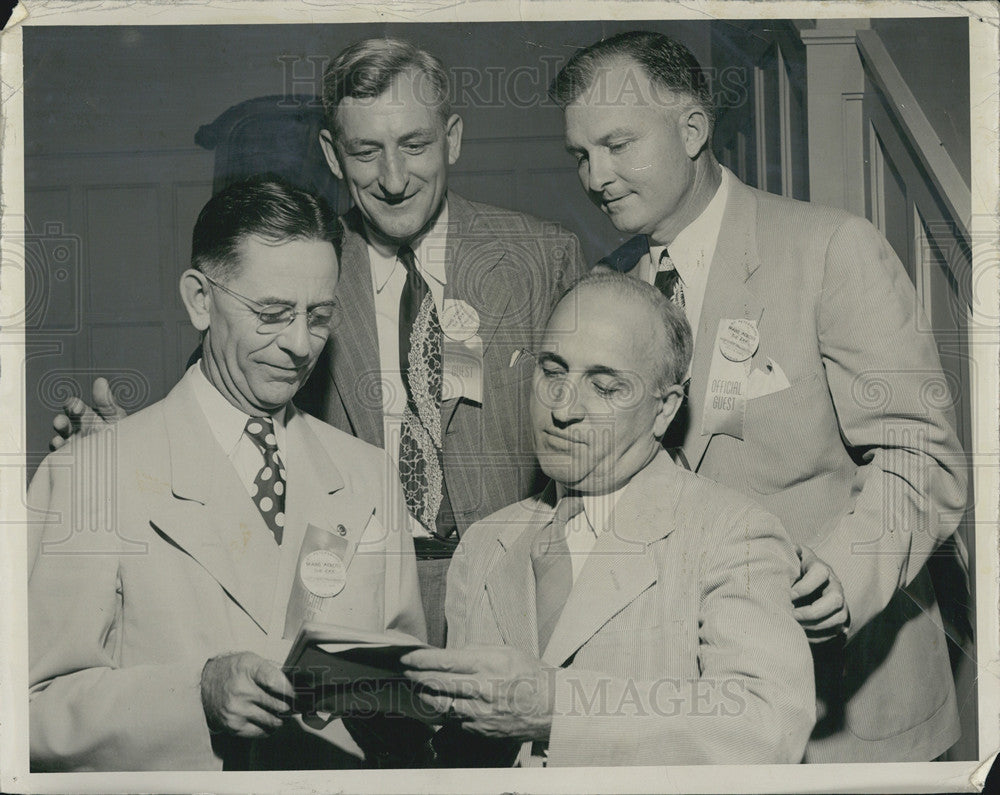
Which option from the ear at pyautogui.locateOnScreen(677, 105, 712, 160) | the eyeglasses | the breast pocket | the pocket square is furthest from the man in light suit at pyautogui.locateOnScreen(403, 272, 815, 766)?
the eyeglasses

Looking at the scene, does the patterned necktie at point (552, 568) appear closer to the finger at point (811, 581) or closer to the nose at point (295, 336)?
the finger at point (811, 581)

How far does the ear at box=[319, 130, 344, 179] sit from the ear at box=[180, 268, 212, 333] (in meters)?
0.54

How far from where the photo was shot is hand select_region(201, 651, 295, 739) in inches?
161

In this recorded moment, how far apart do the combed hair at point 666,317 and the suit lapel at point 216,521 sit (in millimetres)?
1279

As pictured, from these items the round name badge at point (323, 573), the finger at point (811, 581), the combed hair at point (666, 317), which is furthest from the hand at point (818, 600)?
the round name badge at point (323, 573)

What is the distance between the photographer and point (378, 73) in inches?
168

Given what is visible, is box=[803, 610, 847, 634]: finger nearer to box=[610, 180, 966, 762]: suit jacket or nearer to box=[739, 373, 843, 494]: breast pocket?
box=[610, 180, 966, 762]: suit jacket

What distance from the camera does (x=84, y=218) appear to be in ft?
14.2

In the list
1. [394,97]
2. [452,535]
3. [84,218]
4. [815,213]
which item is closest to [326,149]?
[394,97]

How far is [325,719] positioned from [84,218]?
180cm

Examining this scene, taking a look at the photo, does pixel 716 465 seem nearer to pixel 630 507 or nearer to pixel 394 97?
pixel 630 507

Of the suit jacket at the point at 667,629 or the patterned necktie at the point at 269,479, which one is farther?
the patterned necktie at the point at 269,479

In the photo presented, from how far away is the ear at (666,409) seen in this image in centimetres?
413

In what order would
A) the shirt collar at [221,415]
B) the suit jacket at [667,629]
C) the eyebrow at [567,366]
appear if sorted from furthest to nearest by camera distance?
1. the shirt collar at [221,415]
2. the eyebrow at [567,366]
3. the suit jacket at [667,629]
